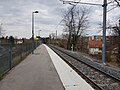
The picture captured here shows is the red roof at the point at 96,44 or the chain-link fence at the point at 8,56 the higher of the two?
the chain-link fence at the point at 8,56

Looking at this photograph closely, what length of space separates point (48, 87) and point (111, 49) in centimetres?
2253

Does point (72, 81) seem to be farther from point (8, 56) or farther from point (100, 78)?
point (8, 56)

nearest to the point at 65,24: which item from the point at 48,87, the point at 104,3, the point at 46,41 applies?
the point at 104,3

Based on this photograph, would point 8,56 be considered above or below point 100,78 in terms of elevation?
above

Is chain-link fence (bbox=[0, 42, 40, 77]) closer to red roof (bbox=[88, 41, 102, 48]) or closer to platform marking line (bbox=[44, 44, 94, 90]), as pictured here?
platform marking line (bbox=[44, 44, 94, 90])

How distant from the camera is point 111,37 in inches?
1126

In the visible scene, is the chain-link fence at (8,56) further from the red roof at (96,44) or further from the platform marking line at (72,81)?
A: the red roof at (96,44)

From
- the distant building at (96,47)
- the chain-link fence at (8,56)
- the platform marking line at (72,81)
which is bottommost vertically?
the distant building at (96,47)

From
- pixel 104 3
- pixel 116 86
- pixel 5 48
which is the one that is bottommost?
pixel 116 86

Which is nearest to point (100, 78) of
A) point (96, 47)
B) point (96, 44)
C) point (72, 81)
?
point (72, 81)

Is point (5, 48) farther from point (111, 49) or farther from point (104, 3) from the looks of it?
point (111, 49)

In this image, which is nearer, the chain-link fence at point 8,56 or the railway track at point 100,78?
the railway track at point 100,78

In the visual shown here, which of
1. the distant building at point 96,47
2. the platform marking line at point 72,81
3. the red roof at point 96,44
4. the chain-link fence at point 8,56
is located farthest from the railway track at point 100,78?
the red roof at point 96,44

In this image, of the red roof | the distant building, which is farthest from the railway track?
the red roof
